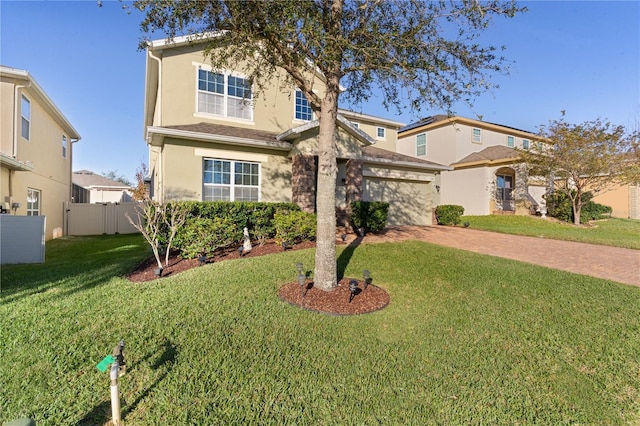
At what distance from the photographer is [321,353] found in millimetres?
3590

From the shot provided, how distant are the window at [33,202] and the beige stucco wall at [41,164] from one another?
182 millimetres

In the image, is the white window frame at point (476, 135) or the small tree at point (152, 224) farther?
the white window frame at point (476, 135)

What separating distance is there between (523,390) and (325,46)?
569 centimetres

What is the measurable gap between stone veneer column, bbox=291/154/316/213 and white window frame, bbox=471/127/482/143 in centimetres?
1714

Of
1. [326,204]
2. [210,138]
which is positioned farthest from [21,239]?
[326,204]

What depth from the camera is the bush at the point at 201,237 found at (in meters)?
7.85

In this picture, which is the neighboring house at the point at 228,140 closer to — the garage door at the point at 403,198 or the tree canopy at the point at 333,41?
the garage door at the point at 403,198

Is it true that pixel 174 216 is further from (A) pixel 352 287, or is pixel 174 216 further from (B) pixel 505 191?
(B) pixel 505 191

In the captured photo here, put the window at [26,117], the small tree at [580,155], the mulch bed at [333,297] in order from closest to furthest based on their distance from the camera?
the mulch bed at [333,297]
the window at [26,117]
the small tree at [580,155]

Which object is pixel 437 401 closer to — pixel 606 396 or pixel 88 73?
pixel 606 396

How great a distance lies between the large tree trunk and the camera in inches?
220

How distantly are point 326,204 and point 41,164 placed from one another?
14288mm

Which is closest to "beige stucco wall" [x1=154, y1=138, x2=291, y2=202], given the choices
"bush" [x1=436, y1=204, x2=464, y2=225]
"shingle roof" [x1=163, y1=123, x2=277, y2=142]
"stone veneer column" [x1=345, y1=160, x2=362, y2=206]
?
"shingle roof" [x1=163, y1=123, x2=277, y2=142]

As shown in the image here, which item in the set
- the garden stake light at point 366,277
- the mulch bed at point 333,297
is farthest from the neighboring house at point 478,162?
the mulch bed at point 333,297
